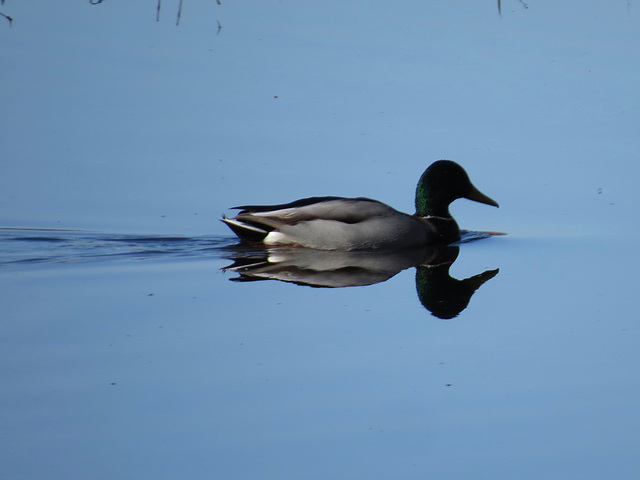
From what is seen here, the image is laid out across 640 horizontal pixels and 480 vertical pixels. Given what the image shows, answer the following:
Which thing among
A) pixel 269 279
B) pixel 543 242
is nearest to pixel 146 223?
pixel 269 279

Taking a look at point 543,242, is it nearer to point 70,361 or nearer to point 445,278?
point 445,278

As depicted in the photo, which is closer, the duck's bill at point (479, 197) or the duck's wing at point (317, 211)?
the duck's wing at point (317, 211)

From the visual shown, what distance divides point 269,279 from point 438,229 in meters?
2.45

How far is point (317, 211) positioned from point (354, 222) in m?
0.34

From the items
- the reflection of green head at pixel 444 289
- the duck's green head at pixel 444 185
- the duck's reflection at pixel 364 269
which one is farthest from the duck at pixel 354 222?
the reflection of green head at pixel 444 289

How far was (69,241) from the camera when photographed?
856cm

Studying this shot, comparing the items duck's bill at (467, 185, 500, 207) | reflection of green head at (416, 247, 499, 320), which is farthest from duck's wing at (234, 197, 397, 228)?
duck's bill at (467, 185, 500, 207)

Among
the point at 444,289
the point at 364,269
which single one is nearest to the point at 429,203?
the point at 364,269

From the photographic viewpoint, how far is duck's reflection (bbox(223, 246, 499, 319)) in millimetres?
7605

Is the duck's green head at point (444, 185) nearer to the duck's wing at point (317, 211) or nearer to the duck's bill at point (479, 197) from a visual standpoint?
the duck's bill at point (479, 197)

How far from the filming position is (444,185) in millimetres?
9805

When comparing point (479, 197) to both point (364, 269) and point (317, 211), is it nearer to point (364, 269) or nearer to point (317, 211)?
Answer: point (317, 211)

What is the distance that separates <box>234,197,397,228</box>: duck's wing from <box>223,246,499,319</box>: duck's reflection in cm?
29

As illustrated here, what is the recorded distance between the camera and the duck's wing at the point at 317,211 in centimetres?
897
